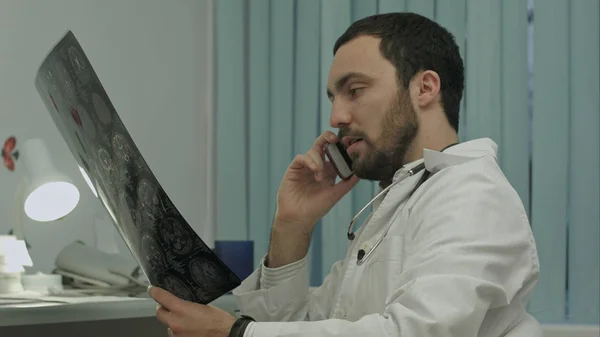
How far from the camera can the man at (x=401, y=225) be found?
1.09m

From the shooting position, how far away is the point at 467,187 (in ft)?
3.89

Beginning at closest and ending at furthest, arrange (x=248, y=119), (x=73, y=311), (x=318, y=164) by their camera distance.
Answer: (x=73, y=311)
(x=318, y=164)
(x=248, y=119)


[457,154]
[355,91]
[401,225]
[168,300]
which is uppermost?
[355,91]

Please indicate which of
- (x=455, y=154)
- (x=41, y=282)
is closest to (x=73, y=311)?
(x=41, y=282)

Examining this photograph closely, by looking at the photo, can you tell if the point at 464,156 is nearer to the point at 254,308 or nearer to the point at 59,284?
the point at 254,308

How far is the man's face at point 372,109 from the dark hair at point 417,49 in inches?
0.8

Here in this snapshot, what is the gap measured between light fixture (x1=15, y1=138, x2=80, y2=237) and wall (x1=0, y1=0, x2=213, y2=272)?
1.05ft

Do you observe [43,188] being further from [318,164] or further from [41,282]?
[318,164]

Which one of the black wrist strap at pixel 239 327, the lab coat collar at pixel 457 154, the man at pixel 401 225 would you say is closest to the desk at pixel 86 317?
the man at pixel 401 225

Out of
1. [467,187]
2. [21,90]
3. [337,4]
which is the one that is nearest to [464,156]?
[467,187]

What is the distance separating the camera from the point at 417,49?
Answer: 1.49 meters

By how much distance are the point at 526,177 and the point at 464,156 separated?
2.82ft

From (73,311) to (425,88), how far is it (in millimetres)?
757

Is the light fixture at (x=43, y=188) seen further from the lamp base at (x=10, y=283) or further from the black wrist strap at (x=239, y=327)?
the black wrist strap at (x=239, y=327)
